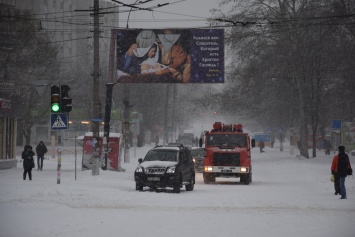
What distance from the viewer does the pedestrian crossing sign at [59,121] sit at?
27.4m

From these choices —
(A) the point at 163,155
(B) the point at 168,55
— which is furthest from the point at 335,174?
(B) the point at 168,55

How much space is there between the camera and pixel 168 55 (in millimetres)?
37625

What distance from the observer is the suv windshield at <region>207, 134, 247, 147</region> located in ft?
110

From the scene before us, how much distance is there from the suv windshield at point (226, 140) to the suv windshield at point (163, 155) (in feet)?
17.8

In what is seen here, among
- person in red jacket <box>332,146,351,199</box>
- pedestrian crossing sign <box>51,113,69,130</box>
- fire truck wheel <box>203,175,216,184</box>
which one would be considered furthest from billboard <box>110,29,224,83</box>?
person in red jacket <box>332,146,351,199</box>

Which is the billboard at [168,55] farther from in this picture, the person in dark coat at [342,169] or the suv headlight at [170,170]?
the person in dark coat at [342,169]

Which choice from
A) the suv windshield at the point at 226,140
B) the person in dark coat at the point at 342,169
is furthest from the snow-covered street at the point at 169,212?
the suv windshield at the point at 226,140

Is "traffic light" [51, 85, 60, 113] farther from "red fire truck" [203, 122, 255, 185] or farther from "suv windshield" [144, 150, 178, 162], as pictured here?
"red fire truck" [203, 122, 255, 185]

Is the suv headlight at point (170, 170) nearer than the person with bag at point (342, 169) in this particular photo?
No

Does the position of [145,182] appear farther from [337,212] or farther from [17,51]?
[17,51]

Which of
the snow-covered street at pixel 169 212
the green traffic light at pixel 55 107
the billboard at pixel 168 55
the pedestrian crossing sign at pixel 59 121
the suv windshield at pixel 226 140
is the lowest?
the snow-covered street at pixel 169 212

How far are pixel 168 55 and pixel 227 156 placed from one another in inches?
284

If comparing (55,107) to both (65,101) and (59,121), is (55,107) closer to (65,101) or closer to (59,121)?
(65,101)

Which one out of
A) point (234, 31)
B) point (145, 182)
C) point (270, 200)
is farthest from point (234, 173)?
point (234, 31)
